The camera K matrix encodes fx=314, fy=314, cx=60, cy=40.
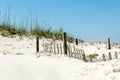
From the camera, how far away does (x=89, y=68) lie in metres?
10.5

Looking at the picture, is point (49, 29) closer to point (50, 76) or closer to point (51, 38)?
point (51, 38)

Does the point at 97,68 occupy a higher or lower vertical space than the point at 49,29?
lower

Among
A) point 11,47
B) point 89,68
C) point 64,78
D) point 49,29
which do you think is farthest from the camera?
point 49,29

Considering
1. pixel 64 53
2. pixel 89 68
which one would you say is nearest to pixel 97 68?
pixel 89 68

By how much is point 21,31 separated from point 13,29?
59 centimetres

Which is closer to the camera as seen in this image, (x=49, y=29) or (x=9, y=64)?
(x=9, y=64)

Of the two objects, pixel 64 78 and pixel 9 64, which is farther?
pixel 9 64

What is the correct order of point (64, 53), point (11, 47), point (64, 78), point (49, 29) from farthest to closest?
point (49, 29), point (11, 47), point (64, 53), point (64, 78)

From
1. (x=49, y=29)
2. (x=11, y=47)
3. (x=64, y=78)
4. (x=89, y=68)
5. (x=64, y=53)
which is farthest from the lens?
(x=49, y=29)

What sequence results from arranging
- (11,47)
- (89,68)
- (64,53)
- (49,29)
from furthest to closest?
(49,29) < (11,47) < (64,53) < (89,68)

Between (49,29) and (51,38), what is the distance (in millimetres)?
630

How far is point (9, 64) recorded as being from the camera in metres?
10.7

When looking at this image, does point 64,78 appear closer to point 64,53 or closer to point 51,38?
point 64,53

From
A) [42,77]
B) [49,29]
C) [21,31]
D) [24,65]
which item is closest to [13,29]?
[21,31]
